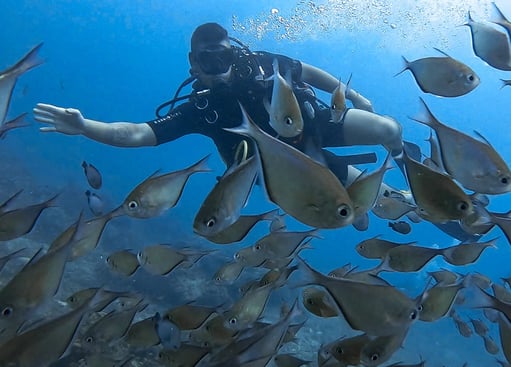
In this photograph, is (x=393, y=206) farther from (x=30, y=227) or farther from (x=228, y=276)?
(x=30, y=227)

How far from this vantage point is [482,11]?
21578 millimetres

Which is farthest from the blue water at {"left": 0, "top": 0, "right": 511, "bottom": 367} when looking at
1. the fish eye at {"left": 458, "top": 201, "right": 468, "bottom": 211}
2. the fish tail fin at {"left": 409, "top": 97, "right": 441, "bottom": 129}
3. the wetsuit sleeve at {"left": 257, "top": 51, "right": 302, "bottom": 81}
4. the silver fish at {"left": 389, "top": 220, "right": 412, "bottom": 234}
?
the wetsuit sleeve at {"left": 257, "top": 51, "right": 302, "bottom": 81}

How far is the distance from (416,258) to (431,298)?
1.05 ft

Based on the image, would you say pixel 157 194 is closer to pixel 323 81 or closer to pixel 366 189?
pixel 366 189

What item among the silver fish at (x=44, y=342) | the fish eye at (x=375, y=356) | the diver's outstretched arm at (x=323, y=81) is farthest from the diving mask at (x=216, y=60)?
the silver fish at (x=44, y=342)

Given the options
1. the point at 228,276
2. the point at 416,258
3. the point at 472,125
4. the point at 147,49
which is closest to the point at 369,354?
the point at 416,258

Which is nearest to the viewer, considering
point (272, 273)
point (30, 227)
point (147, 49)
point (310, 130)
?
point (30, 227)

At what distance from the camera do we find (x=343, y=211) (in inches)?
72.6

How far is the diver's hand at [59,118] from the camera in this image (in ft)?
13.7

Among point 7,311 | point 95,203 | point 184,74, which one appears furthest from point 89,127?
point 184,74

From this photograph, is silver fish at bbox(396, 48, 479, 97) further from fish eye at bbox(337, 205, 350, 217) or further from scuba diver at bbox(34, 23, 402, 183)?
scuba diver at bbox(34, 23, 402, 183)

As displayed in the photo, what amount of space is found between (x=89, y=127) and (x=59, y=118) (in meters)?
0.29

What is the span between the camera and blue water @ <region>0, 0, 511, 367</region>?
754 inches

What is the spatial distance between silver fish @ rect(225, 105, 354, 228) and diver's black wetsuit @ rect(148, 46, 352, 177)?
3.70 metres
